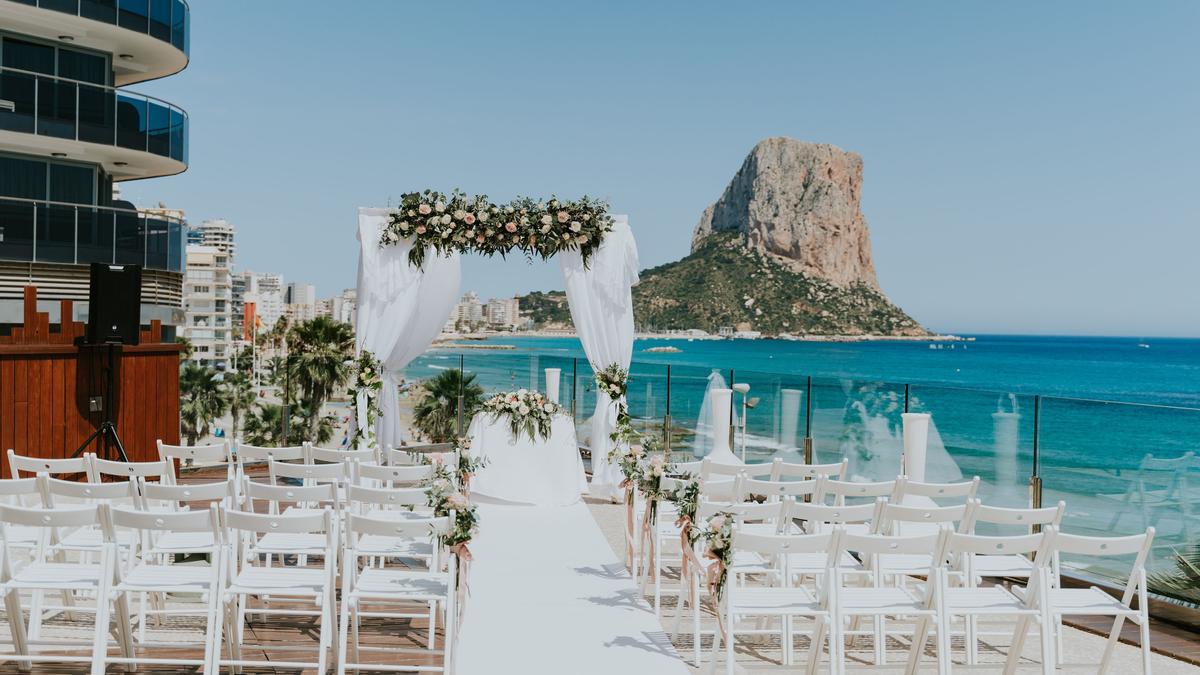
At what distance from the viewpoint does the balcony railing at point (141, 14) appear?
17.6 m

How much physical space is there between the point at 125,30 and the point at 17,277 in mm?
5218

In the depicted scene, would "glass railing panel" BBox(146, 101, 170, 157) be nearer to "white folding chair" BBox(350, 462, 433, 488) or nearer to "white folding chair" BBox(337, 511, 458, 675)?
"white folding chair" BBox(350, 462, 433, 488)

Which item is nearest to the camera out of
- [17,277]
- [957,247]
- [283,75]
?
[17,277]

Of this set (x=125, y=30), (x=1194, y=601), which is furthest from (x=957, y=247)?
(x=1194, y=601)

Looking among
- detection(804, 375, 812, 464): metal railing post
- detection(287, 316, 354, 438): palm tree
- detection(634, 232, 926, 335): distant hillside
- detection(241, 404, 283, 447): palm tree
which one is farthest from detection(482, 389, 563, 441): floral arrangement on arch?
detection(634, 232, 926, 335): distant hillside

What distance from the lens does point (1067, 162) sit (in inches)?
3332

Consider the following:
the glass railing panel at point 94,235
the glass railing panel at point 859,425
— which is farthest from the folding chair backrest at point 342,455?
the glass railing panel at point 94,235

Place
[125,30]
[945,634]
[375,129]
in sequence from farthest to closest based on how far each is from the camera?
[375,129] → [125,30] → [945,634]

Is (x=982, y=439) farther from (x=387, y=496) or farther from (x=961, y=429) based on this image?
(x=387, y=496)

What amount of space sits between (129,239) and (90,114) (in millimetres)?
2551

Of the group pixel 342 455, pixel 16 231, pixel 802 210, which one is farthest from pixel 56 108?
pixel 802 210

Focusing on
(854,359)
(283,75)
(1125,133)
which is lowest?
(854,359)

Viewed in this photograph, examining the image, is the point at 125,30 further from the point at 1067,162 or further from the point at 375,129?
the point at 1067,162

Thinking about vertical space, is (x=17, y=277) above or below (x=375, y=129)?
below
